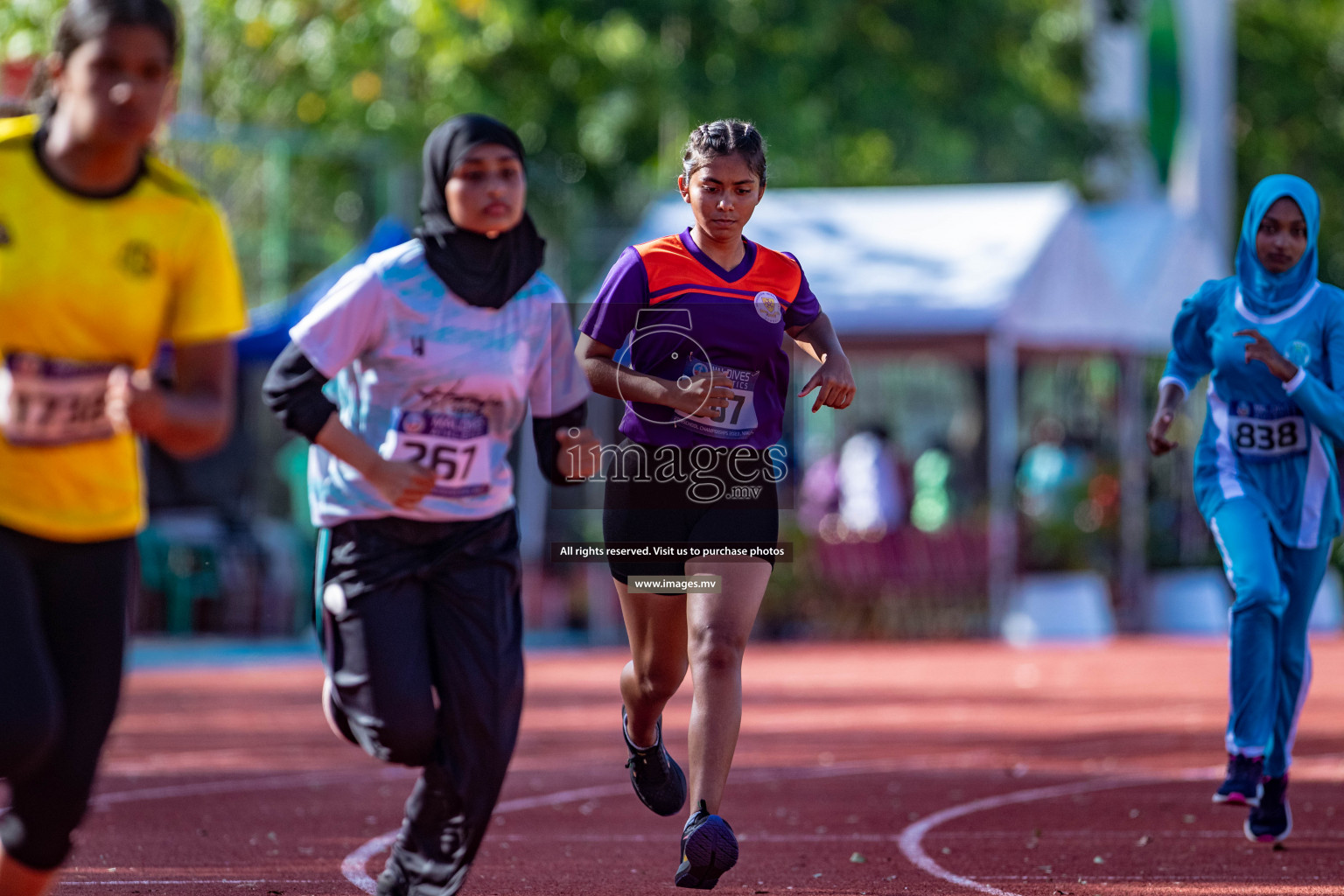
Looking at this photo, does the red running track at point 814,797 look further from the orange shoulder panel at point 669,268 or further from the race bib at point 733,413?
the orange shoulder panel at point 669,268

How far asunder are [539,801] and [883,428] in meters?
13.6

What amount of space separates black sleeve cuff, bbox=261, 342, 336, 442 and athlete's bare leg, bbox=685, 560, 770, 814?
1.45 m

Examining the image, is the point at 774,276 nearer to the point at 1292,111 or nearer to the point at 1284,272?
the point at 1284,272

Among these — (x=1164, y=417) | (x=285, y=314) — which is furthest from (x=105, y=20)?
(x=285, y=314)

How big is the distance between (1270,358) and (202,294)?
4339 mm

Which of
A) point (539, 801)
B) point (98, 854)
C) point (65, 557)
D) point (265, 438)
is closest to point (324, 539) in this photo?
point (65, 557)

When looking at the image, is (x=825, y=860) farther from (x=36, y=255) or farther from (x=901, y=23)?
(x=901, y=23)

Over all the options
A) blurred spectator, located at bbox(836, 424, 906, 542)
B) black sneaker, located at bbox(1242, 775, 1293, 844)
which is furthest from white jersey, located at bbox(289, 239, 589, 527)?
blurred spectator, located at bbox(836, 424, 906, 542)

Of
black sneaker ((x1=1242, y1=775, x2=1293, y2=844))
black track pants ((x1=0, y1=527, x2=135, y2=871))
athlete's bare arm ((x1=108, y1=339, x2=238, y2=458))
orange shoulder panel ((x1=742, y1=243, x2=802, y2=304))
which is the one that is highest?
orange shoulder panel ((x1=742, y1=243, x2=802, y2=304))

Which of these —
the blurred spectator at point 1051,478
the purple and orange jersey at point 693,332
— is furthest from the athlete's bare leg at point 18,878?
the blurred spectator at point 1051,478

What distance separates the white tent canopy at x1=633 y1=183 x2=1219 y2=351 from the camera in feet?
71.4

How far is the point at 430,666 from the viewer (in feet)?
18.0

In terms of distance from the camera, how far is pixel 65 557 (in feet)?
15.0

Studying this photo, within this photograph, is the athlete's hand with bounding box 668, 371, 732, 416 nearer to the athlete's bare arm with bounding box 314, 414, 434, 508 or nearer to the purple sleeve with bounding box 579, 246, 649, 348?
the purple sleeve with bounding box 579, 246, 649, 348
